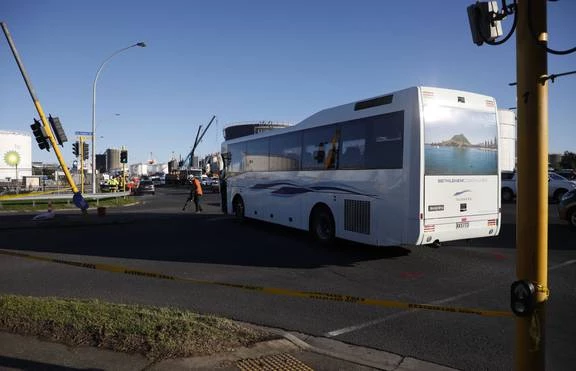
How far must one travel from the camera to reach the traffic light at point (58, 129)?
60.8 feet

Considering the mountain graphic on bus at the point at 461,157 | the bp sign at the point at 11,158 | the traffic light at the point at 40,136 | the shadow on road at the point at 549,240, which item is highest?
the bp sign at the point at 11,158

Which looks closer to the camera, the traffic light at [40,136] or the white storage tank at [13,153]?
the traffic light at [40,136]

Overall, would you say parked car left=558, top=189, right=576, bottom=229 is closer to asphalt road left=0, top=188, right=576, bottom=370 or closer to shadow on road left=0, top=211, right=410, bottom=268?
asphalt road left=0, top=188, right=576, bottom=370

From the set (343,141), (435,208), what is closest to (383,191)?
(435,208)

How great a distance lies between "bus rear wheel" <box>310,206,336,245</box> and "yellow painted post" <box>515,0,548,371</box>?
823cm

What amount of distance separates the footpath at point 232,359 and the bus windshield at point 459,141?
15.6ft

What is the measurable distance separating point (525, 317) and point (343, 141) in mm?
8050

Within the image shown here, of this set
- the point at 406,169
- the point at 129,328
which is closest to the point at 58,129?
the point at 406,169

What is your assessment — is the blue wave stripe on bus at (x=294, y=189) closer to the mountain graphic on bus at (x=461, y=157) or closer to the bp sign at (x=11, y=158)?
the mountain graphic on bus at (x=461, y=157)

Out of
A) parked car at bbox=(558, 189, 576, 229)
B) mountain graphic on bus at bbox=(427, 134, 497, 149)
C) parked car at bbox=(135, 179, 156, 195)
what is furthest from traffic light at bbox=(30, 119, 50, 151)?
parked car at bbox=(135, 179, 156, 195)

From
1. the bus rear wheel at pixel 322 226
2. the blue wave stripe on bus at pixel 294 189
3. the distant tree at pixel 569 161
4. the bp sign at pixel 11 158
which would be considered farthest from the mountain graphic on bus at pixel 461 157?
the distant tree at pixel 569 161

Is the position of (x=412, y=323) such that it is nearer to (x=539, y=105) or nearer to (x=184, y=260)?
(x=539, y=105)

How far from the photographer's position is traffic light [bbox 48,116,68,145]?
18.5 metres

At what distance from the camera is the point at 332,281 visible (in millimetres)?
7980
